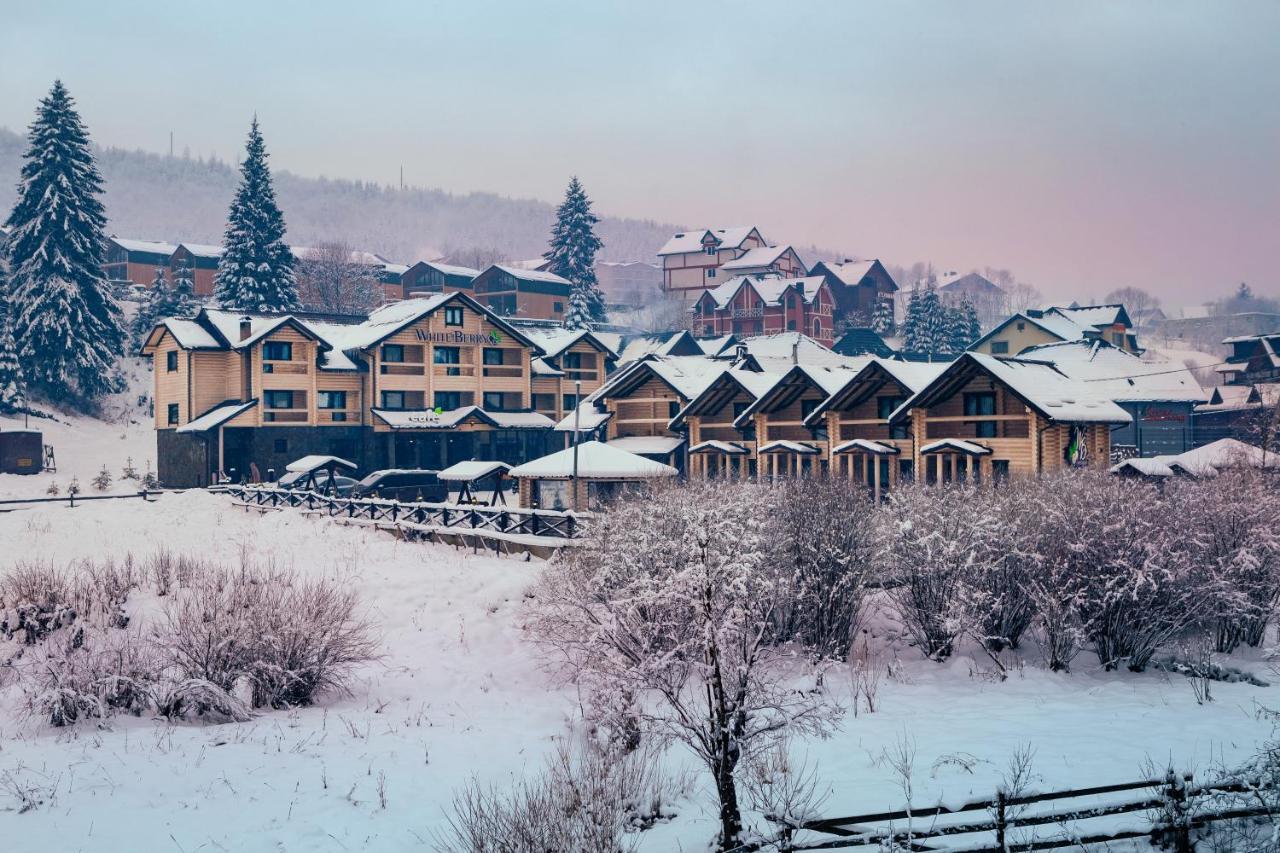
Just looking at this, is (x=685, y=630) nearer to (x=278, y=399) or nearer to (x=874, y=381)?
(x=874, y=381)

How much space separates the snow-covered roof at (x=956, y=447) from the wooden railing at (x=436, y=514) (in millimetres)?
14776

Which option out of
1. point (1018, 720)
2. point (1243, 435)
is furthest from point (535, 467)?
point (1243, 435)

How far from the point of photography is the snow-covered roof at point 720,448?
44125mm

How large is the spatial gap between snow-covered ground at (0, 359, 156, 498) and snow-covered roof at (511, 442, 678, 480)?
914 inches

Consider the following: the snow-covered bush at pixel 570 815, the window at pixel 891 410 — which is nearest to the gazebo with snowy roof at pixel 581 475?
the window at pixel 891 410

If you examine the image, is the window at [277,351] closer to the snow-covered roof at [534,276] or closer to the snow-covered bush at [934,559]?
the snow-covered bush at [934,559]

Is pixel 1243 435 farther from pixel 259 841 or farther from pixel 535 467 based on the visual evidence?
pixel 259 841

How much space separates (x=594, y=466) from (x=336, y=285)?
55.2 metres

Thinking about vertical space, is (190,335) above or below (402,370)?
above

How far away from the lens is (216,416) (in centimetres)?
5059

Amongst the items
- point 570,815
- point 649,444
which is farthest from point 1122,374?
point 570,815

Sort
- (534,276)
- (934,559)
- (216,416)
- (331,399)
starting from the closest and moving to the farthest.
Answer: (934,559), (216,416), (331,399), (534,276)

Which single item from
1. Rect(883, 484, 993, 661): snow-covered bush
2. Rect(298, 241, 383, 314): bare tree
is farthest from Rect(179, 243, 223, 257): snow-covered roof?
Rect(883, 484, 993, 661): snow-covered bush

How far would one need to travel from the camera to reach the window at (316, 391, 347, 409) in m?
53.5
